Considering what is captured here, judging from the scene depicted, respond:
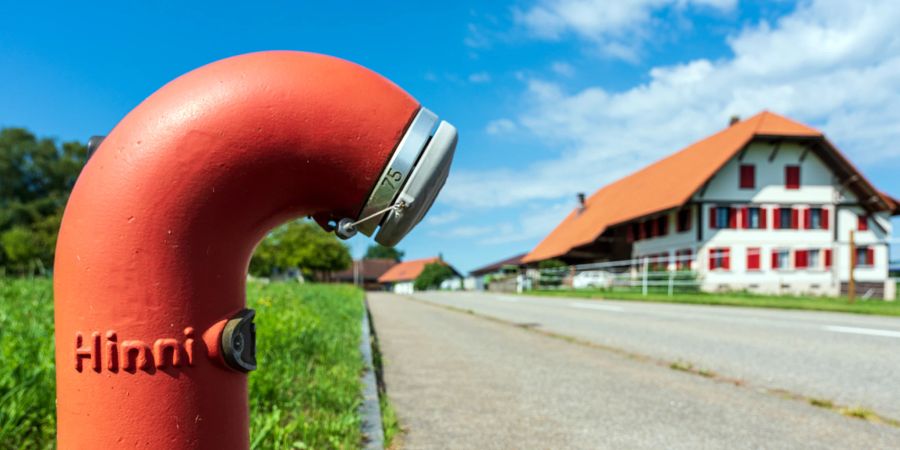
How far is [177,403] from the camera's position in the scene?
1.19 meters

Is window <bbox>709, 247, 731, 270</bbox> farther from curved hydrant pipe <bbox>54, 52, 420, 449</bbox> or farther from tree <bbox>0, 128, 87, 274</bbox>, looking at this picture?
tree <bbox>0, 128, 87, 274</bbox>

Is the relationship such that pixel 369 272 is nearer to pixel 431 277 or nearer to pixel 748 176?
pixel 431 277

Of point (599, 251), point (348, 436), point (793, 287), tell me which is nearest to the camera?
point (348, 436)

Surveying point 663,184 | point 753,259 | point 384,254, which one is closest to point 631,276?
point 753,259

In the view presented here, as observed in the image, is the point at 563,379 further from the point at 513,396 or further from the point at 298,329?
the point at 298,329

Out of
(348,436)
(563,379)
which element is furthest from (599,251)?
(348,436)

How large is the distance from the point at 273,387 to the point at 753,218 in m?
27.7

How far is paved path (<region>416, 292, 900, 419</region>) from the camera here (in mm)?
4465

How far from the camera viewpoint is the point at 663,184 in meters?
30.7

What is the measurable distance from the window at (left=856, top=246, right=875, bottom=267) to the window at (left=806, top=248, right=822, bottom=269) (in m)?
2.08

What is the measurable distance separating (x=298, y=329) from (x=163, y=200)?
3558mm

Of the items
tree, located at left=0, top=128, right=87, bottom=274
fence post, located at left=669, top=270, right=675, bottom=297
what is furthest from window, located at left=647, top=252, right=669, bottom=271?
tree, located at left=0, top=128, right=87, bottom=274

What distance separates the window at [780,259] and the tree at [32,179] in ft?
145

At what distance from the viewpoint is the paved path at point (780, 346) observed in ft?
14.6
